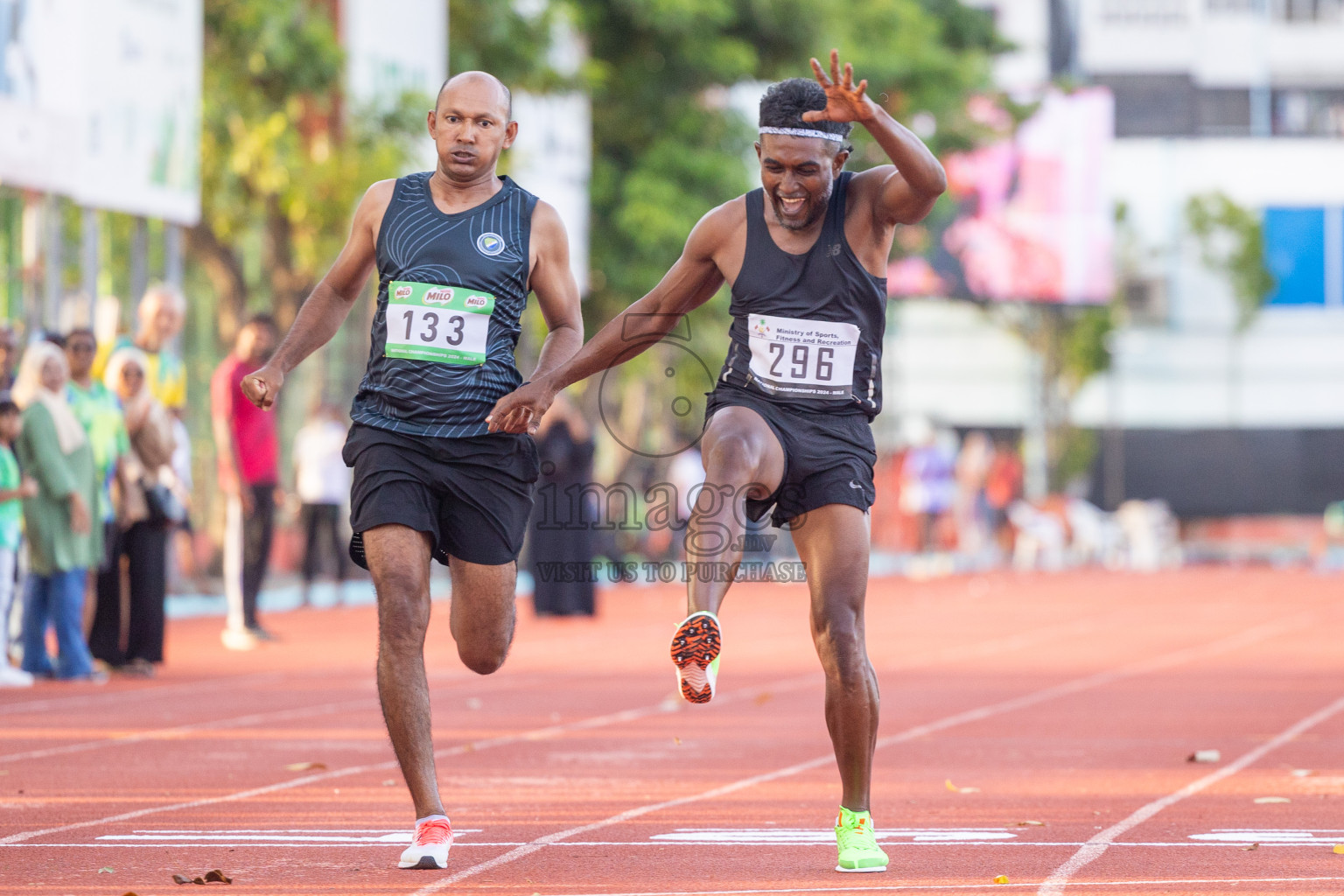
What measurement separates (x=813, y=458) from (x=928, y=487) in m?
25.2

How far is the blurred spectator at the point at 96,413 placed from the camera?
12266 mm

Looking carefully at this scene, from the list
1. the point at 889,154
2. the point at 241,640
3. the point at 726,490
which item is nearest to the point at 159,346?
the point at 241,640

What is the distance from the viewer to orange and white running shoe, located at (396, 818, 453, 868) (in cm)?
595

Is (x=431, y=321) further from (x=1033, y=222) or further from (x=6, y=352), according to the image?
(x=1033, y=222)

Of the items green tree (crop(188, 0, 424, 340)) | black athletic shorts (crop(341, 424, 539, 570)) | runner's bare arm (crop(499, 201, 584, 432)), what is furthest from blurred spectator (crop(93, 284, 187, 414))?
green tree (crop(188, 0, 424, 340))

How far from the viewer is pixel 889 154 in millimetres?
5898

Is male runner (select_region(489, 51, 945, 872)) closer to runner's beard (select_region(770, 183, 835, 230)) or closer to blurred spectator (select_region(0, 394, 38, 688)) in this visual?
runner's beard (select_region(770, 183, 835, 230))

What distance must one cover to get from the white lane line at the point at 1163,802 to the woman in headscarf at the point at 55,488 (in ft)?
20.7

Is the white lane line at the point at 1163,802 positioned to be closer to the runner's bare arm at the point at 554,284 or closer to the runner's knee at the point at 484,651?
the runner's knee at the point at 484,651

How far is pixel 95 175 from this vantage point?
54.4ft

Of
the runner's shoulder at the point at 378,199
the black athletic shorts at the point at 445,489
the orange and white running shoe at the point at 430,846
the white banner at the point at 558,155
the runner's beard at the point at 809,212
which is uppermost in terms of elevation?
the white banner at the point at 558,155

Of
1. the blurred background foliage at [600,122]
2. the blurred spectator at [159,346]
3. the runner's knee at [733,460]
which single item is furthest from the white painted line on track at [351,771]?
the blurred background foliage at [600,122]

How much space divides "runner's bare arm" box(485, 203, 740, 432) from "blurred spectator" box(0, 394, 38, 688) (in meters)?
5.86

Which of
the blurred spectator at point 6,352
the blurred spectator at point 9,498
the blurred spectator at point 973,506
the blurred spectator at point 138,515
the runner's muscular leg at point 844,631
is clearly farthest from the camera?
the blurred spectator at point 973,506
